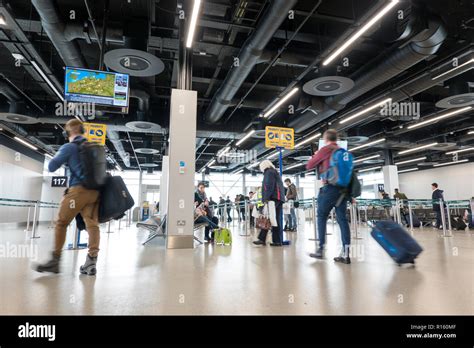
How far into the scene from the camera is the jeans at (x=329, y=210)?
3268 millimetres

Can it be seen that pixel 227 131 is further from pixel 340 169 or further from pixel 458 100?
pixel 340 169

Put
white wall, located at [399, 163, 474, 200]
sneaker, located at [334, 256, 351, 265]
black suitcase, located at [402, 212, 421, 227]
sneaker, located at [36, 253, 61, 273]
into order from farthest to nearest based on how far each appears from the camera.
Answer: white wall, located at [399, 163, 474, 200]
black suitcase, located at [402, 212, 421, 227]
sneaker, located at [334, 256, 351, 265]
sneaker, located at [36, 253, 61, 273]

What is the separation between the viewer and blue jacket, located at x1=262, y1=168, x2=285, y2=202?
4.76m

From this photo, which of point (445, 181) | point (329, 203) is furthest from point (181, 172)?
point (445, 181)

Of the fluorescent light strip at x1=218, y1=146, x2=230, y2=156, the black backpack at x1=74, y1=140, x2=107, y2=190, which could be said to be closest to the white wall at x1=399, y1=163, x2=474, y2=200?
the fluorescent light strip at x1=218, y1=146, x2=230, y2=156

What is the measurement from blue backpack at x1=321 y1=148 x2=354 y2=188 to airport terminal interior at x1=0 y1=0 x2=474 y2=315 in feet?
0.11

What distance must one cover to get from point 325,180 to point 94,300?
104 inches

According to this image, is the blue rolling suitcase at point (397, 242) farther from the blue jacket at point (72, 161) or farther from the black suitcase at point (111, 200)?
the blue jacket at point (72, 161)

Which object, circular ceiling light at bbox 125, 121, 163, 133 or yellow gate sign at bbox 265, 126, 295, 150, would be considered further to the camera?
circular ceiling light at bbox 125, 121, 163, 133

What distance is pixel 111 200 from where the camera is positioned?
2.69 m

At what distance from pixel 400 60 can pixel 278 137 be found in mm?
3809

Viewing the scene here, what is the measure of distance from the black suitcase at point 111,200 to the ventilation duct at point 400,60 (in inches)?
241

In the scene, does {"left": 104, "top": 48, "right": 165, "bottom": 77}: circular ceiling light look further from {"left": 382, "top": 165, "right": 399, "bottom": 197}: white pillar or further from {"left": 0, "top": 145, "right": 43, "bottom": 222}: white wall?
{"left": 382, "top": 165, "right": 399, "bottom": 197}: white pillar
